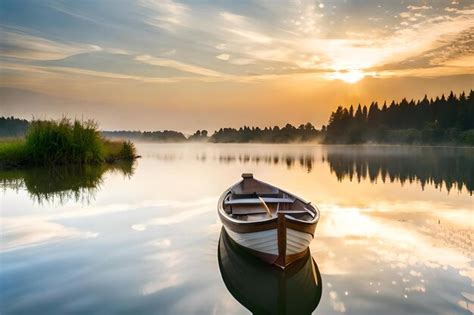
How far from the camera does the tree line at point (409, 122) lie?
84.1m

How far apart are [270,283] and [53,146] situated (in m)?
22.6

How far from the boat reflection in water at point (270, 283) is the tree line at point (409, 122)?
81.9m

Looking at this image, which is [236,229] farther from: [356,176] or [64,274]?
[356,176]

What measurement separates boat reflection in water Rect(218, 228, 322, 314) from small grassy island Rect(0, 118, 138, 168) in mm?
20306

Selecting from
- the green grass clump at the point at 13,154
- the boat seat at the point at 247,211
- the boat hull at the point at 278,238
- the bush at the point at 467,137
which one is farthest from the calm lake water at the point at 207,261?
the bush at the point at 467,137

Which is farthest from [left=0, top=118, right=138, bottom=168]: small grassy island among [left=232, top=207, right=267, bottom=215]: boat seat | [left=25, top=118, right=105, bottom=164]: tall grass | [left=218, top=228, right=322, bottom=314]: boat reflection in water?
[left=218, top=228, right=322, bottom=314]: boat reflection in water

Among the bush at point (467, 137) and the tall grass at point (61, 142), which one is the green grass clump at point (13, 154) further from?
the bush at point (467, 137)

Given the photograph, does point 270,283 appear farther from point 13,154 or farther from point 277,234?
point 13,154

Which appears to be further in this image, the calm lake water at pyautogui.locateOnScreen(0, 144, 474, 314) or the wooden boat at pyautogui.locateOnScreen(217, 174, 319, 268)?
the wooden boat at pyautogui.locateOnScreen(217, 174, 319, 268)

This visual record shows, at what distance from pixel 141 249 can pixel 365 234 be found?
17.5 feet

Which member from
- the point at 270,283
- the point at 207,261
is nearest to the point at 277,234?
the point at 270,283

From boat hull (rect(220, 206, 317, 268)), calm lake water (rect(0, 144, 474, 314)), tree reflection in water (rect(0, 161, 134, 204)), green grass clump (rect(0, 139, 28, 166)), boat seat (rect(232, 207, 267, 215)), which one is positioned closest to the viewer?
calm lake water (rect(0, 144, 474, 314))

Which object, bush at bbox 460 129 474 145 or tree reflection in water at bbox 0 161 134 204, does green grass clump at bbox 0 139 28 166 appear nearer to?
tree reflection in water at bbox 0 161 134 204

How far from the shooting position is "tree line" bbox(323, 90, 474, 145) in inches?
3312
